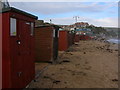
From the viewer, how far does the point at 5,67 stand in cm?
606

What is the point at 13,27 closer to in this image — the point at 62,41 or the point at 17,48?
the point at 17,48

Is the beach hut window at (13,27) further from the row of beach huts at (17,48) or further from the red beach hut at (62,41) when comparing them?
the red beach hut at (62,41)

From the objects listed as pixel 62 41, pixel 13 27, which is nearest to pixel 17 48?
pixel 13 27

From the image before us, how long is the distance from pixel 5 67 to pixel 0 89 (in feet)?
1.91

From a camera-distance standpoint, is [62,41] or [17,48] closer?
[17,48]

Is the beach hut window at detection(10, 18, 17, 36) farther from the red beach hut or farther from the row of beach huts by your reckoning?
the red beach hut

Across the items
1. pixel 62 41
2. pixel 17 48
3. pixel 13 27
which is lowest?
pixel 62 41

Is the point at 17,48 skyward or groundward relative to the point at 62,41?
skyward

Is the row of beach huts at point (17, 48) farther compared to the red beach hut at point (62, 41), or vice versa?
the red beach hut at point (62, 41)

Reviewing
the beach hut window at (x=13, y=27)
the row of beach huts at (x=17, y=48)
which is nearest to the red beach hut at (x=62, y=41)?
the row of beach huts at (x=17, y=48)

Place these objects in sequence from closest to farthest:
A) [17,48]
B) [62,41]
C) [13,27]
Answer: [13,27] → [17,48] → [62,41]

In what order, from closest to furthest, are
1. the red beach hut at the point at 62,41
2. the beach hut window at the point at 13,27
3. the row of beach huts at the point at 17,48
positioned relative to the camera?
the row of beach huts at the point at 17,48 → the beach hut window at the point at 13,27 → the red beach hut at the point at 62,41

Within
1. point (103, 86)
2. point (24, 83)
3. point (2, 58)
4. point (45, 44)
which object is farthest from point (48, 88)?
point (45, 44)

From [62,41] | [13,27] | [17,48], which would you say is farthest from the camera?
[62,41]
